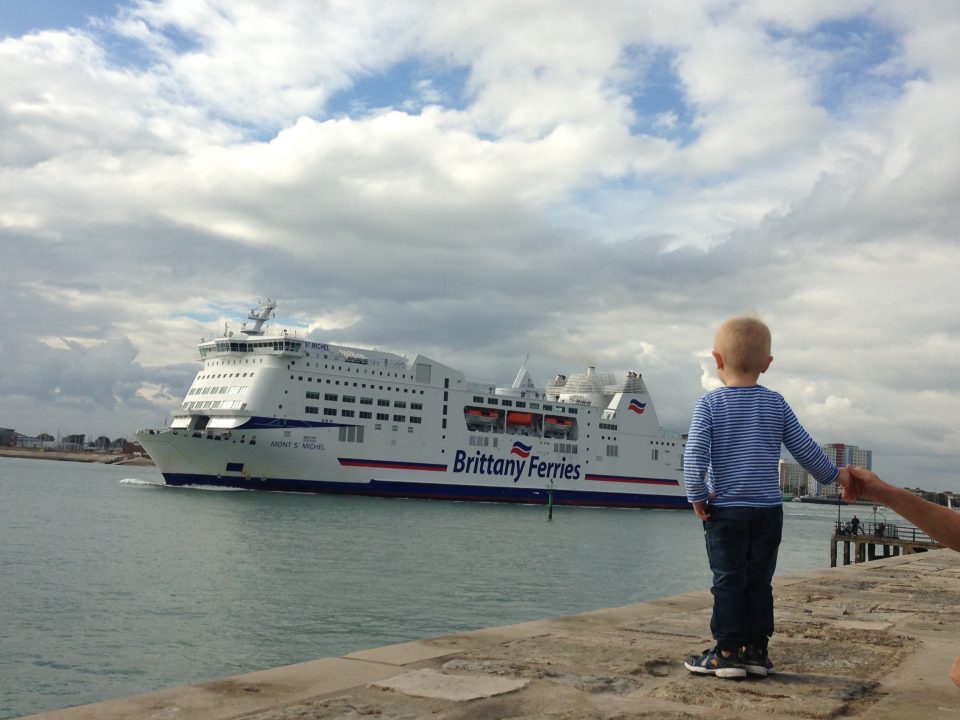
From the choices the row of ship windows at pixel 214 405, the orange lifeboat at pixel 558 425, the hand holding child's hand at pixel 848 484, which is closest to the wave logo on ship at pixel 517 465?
the orange lifeboat at pixel 558 425

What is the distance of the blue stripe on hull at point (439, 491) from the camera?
121 feet

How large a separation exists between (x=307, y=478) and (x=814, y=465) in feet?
118

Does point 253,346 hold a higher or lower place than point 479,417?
higher

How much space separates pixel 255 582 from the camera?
44.7 ft

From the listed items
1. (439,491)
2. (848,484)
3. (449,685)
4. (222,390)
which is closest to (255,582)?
(449,685)

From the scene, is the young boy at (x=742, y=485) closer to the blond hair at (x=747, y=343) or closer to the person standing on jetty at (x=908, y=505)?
the blond hair at (x=747, y=343)

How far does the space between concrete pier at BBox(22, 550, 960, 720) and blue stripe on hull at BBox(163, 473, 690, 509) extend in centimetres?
3427

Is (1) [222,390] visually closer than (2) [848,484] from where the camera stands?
No

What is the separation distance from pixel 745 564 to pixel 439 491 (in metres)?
37.9

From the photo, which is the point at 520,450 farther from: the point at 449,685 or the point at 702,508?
the point at 449,685

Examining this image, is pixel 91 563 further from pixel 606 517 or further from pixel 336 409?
pixel 606 517

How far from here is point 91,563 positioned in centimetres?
1491

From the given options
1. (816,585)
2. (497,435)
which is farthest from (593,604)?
(497,435)

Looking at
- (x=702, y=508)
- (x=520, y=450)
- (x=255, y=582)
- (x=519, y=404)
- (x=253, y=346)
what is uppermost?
(x=253, y=346)
